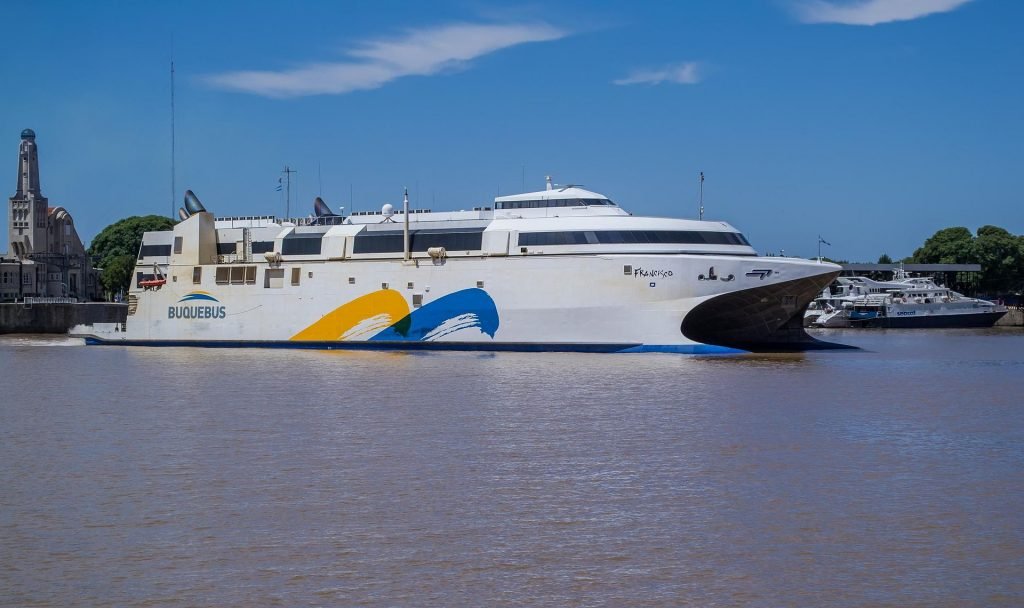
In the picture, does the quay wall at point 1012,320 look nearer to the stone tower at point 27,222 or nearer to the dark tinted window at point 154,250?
the dark tinted window at point 154,250

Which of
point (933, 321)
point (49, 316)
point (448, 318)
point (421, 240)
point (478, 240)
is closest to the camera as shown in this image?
point (448, 318)

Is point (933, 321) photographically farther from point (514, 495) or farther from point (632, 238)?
point (514, 495)

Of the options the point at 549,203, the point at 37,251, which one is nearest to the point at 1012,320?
the point at 549,203

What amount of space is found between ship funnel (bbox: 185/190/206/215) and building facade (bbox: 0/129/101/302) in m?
50.8

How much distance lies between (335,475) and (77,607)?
5402 mm

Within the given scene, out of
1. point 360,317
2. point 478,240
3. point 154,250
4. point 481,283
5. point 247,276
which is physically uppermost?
point 478,240

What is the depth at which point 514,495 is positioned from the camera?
42.6 ft

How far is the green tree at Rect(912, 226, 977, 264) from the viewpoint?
103000 millimetres

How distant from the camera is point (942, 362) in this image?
112ft

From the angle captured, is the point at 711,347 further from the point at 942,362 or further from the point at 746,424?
the point at 746,424

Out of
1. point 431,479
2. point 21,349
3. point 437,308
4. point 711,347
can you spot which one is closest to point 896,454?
point 431,479

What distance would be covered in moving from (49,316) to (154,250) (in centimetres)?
2581

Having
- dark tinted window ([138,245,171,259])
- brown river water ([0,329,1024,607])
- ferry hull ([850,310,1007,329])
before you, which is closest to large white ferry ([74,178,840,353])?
dark tinted window ([138,245,171,259])

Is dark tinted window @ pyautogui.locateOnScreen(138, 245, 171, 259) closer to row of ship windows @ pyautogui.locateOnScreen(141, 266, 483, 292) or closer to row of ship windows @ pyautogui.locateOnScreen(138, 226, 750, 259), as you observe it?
row of ship windows @ pyautogui.locateOnScreen(141, 266, 483, 292)
